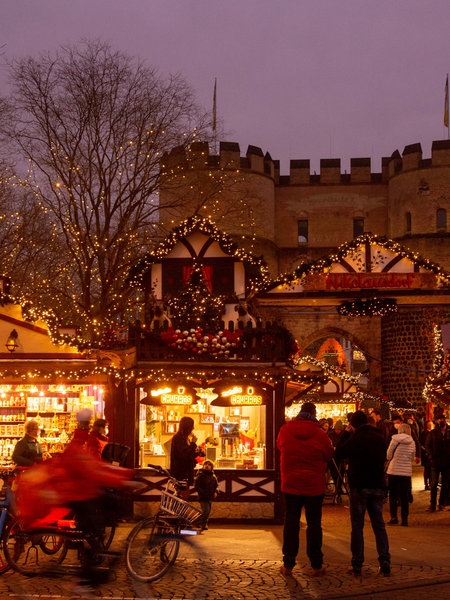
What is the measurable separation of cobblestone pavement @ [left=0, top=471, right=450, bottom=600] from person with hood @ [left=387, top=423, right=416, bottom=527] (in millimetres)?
1912

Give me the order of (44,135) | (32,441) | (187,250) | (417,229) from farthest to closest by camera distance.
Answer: (417,229)
(44,135)
(187,250)
(32,441)

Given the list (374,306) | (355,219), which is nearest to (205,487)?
(374,306)

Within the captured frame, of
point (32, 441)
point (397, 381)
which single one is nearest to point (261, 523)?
point (32, 441)

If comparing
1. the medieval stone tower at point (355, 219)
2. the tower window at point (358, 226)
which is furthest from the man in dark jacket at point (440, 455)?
the tower window at point (358, 226)

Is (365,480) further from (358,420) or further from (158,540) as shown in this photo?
(158,540)

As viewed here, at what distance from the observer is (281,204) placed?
205 feet

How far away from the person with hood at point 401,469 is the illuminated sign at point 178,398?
336cm

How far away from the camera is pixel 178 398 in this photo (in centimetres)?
1655

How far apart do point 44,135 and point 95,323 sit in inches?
236

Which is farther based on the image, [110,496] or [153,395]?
[153,395]

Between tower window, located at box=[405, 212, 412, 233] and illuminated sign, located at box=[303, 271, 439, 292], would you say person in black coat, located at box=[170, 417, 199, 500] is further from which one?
tower window, located at box=[405, 212, 412, 233]

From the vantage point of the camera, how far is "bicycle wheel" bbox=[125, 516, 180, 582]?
9859 mm

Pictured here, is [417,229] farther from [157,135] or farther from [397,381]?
[157,135]

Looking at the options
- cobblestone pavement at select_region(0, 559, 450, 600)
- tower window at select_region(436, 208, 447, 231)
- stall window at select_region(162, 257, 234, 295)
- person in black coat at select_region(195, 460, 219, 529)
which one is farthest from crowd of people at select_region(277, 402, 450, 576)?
tower window at select_region(436, 208, 447, 231)
